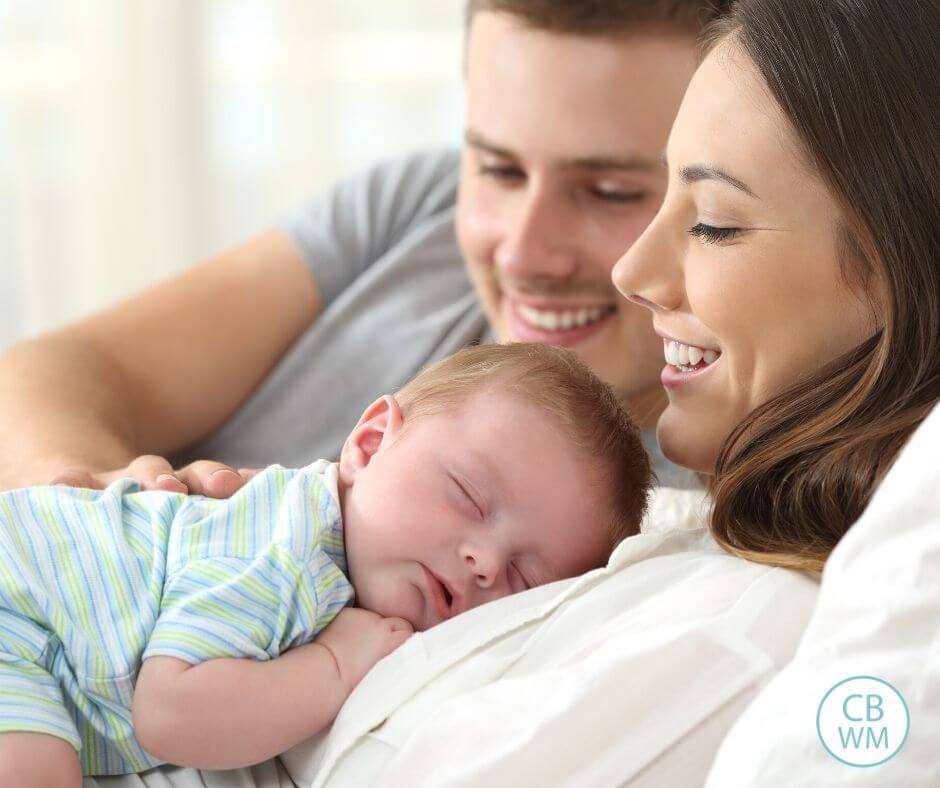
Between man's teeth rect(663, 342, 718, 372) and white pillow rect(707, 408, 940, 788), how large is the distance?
485mm

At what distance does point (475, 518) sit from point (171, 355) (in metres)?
1.09

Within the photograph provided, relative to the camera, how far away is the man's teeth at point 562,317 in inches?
76.1

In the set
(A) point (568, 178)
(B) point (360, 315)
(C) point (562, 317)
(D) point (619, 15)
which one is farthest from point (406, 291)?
(D) point (619, 15)

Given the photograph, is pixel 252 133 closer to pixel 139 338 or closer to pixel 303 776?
pixel 139 338

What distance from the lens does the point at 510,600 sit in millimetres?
1073

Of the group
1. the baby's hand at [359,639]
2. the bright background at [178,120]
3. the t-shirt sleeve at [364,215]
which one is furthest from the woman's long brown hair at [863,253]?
the bright background at [178,120]

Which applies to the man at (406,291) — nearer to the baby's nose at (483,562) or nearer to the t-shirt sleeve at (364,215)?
the t-shirt sleeve at (364,215)

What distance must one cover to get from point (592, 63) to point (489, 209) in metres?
0.30

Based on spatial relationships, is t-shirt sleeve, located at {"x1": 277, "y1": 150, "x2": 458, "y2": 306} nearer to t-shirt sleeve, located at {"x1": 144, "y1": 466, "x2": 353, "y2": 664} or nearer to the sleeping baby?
the sleeping baby

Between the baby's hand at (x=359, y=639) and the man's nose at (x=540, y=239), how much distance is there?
83cm

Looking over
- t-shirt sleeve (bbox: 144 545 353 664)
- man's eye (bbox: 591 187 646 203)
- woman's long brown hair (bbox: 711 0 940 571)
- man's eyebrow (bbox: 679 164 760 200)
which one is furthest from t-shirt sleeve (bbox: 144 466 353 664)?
man's eye (bbox: 591 187 646 203)

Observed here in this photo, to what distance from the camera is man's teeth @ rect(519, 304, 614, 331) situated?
6.34ft

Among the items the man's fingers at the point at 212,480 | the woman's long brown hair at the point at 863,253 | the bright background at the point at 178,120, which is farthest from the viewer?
the bright background at the point at 178,120

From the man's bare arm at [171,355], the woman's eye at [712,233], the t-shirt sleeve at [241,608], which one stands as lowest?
the man's bare arm at [171,355]
